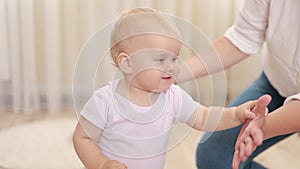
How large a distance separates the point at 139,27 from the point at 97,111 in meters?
0.16

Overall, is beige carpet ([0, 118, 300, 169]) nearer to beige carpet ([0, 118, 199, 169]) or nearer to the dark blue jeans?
beige carpet ([0, 118, 199, 169])

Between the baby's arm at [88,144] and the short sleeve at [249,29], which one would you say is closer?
the baby's arm at [88,144]

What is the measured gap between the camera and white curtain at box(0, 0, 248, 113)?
2.09m

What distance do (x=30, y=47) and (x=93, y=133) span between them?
1.25 metres

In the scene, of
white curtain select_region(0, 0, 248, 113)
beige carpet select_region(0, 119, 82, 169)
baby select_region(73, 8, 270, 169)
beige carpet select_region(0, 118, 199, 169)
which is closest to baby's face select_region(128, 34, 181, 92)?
baby select_region(73, 8, 270, 169)

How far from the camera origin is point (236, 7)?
2131 millimetres

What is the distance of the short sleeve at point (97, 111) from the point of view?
0.92 meters

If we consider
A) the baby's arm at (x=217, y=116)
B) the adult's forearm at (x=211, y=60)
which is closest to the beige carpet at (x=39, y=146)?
the adult's forearm at (x=211, y=60)

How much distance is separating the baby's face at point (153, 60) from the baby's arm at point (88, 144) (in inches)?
4.1

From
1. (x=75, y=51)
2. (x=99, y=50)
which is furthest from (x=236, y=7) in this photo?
(x=99, y=50)

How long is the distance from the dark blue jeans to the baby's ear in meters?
0.45

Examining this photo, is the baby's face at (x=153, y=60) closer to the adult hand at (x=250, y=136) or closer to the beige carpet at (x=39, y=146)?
the adult hand at (x=250, y=136)

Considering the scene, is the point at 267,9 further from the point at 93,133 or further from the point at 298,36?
the point at 93,133

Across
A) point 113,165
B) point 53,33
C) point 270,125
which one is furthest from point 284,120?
point 53,33
